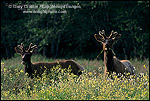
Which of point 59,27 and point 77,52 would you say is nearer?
point 59,27

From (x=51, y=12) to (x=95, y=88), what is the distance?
13.3 meters

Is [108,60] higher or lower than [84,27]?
lower

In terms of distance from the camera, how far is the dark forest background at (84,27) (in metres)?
19.9

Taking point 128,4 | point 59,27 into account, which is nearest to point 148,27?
point 128,4

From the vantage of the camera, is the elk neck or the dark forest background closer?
the elk neck

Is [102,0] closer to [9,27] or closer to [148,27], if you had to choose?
[148,27]

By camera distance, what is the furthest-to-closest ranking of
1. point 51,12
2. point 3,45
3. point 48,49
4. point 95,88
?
point 3,45
point 48,49
point 51,12
point 95,88

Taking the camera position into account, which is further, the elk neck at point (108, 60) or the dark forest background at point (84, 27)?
the dark forest background at point (84, 27)

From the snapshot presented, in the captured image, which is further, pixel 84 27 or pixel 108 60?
pixel 84 27

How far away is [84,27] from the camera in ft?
68.8

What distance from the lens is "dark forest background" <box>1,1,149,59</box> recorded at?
65.2ft

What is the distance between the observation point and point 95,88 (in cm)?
669

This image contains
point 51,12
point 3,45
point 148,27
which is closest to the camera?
point 51,12

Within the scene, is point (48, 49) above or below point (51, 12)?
below
